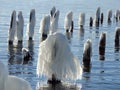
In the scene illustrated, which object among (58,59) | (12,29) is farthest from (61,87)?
(12,29)

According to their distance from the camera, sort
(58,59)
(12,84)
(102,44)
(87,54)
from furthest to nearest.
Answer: (102,44) → (87,54) → (58,59) → (12,84)

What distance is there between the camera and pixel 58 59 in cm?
1756

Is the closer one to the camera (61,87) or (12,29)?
(61,87)

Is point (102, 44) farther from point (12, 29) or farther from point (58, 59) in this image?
point (58, 59)

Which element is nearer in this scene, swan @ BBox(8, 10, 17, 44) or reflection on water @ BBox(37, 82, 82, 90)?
reflection on water @ BBox(37, 82, 82, 90)

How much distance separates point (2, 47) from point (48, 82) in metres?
15.1

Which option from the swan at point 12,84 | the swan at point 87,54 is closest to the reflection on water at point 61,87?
the swan at point 87,54

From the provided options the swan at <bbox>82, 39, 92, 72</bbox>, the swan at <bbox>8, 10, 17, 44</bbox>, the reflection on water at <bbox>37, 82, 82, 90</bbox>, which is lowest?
the reflection on water at <bbox>37, 82, 82, 90</bbox>

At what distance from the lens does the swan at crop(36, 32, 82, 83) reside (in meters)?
17.2

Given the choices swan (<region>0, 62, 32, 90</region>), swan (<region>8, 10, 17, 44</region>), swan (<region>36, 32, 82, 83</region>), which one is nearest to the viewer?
swan (<region>0, 62, 32, 90</region>)

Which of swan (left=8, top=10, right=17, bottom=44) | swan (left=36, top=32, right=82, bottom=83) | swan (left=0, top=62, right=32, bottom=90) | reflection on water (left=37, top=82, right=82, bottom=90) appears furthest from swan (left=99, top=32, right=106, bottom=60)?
swan (left=0, top=62, right=32, bottom=90)

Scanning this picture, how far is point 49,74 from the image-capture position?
1800 centimetres

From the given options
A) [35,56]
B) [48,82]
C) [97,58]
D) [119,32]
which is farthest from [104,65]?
[119,32]

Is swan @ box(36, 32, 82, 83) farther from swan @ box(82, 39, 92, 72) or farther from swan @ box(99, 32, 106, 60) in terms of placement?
swan @ box(99, 32, 106, 60)
